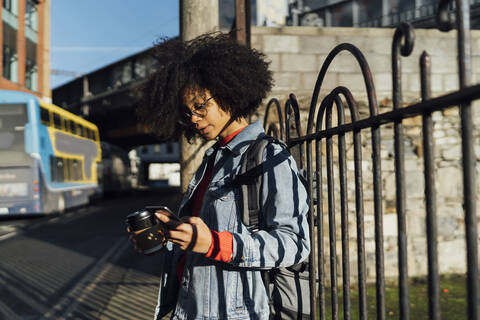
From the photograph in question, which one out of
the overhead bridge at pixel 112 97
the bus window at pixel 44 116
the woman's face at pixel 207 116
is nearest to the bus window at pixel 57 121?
the bus window at pixel 44 116

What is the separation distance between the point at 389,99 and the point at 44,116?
10.8 m

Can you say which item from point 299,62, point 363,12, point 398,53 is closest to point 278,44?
point 299,62

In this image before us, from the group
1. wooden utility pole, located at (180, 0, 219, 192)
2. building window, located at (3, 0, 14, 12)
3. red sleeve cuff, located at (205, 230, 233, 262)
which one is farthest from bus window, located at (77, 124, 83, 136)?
red sleeve cuff, located at (205, 230, 233, 262)

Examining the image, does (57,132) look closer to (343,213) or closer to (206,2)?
(206,2)

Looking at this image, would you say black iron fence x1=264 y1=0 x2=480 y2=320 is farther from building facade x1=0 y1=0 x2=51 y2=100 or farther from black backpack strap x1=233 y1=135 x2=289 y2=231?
building facade x1=0 y1=0 x2=51 y2=100

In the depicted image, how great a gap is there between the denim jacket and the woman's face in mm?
104

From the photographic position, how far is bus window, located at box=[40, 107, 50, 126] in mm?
12349

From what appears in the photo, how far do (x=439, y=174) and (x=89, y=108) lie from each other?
27.1m

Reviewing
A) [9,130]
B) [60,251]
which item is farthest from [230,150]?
[9,130]

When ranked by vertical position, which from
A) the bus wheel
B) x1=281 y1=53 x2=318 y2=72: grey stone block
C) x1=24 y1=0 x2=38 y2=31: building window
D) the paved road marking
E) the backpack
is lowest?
the paved road marking

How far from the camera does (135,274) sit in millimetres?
5930

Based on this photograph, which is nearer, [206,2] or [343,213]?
[343,213]

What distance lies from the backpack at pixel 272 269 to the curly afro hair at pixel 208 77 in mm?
313

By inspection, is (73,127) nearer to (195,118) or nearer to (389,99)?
(389,99)
